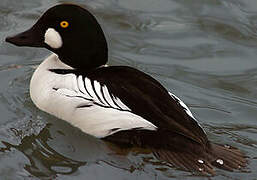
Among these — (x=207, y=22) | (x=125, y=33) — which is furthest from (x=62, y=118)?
(x=207, y=22)

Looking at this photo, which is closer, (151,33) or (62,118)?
(62,118)

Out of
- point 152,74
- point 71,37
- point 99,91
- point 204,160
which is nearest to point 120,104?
point 99,91

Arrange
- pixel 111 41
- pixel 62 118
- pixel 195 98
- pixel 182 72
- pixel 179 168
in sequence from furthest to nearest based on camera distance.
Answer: pixel 111 41 < pixel 182 72 < pixel 195 98 < pixel 62 118 < pixel 179 168

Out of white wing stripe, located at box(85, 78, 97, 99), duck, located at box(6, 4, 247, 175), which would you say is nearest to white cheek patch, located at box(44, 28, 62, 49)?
duck, located at box(6, 4, 247, 175)

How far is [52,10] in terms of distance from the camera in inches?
291

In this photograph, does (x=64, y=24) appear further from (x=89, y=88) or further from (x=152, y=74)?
(x=152, y=74)

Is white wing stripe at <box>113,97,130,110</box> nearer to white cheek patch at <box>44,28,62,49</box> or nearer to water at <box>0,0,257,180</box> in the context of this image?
water at <box>0,0,257,180</box>

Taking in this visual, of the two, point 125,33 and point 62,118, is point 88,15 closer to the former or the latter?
point 62,118

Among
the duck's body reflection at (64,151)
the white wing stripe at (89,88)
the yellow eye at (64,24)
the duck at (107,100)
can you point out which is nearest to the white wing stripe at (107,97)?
the duck at (107,100)

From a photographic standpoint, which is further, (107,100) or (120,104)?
(107,100)

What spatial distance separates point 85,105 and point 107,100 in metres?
0.26

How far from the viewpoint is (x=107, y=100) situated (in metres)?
6.96

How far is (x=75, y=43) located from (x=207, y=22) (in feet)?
11.5

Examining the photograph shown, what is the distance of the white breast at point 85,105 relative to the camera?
681 centimetres
